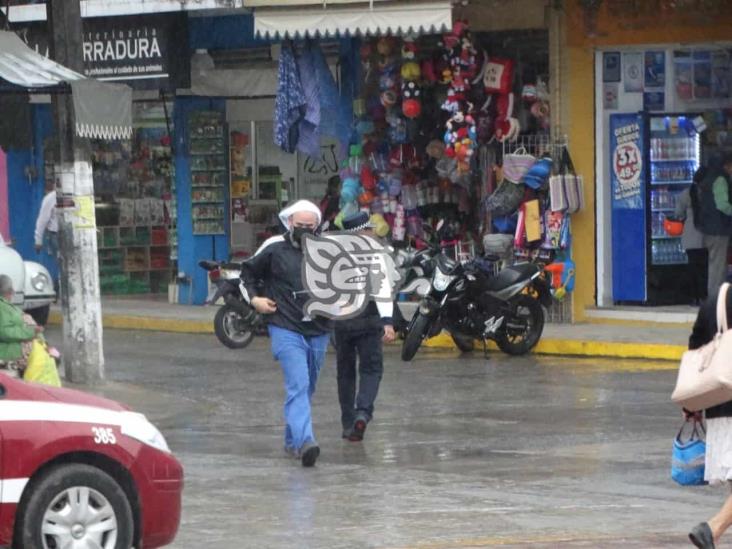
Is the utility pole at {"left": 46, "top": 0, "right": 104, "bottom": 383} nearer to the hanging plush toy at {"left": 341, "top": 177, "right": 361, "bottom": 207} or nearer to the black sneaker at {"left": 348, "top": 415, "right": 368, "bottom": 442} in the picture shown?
the black sneaker at {"left": 348, "top": 415, "right": 368, "bottom": 442}

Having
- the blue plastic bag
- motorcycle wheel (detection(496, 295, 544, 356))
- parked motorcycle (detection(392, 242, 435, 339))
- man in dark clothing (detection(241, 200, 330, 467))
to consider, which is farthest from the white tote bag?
parked motorcycle (detection(392, 242, 435, 339))

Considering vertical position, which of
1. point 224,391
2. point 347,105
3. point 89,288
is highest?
point 347,105

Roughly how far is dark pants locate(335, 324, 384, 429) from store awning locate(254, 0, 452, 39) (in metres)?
7.62

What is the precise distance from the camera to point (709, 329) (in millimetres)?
8633

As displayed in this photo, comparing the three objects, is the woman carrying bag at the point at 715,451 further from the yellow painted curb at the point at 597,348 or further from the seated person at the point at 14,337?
the yellow painted curb at the point at 597,348

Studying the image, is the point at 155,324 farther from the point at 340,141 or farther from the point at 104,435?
the point at 104,435

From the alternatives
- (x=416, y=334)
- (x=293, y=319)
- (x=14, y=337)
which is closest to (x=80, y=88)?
(x=293, y=319)

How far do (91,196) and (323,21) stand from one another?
18.3ft

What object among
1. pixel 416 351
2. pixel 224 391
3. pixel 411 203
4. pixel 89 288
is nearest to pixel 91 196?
pixel 89 288

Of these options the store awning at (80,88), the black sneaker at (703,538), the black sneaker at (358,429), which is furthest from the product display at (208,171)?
the black sneaker at (703,538)

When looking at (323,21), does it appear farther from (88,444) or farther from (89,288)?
(88,444)

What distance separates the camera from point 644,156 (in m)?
21.0

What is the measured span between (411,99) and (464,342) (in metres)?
3.72

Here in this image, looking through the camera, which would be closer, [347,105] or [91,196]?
[91,196]
